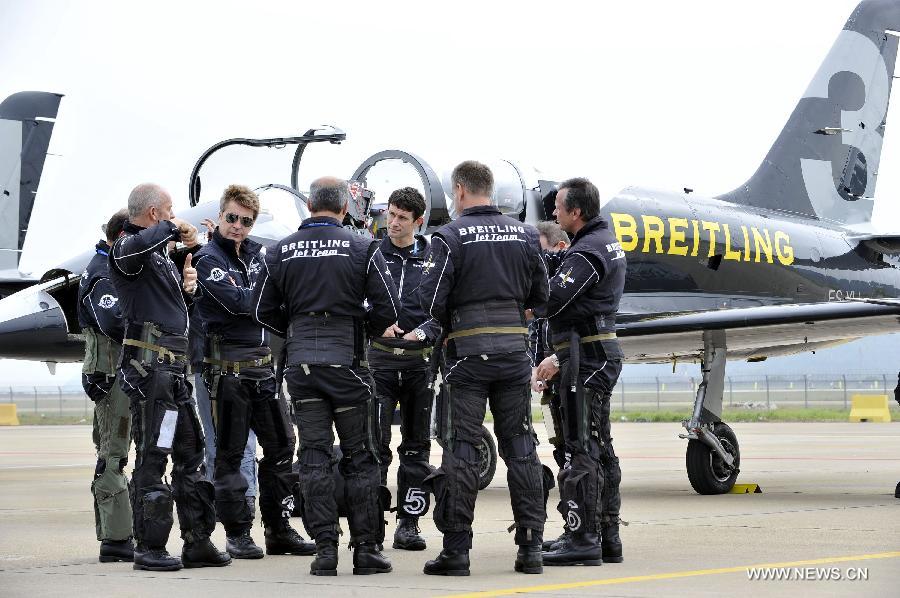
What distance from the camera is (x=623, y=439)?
26.4 meters

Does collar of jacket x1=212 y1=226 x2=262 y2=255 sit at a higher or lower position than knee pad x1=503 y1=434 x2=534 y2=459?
higher

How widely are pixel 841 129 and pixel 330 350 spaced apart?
42.5 ft

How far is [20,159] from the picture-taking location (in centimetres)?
3030

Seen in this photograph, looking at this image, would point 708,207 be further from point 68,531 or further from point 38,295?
point 68,531

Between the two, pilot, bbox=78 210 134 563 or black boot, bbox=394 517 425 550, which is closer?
pilot, bbox=78 210 134 563

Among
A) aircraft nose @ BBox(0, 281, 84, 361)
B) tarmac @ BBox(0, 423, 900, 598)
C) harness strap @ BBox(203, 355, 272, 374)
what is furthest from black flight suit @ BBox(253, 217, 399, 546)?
aircraft nose @ BBox(0, 281, 84, 361)

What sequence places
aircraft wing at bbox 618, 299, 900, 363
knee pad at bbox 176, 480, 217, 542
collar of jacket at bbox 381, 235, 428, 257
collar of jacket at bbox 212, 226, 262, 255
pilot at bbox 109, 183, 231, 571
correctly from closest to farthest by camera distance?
pilot at bbox 109, 183, 231, 571, knee pad at bbox 176, 480, 217, 542, collar of jacket at bbox 212, 226, 262, 255, collar of jacket at bbox 381, 235, 428, 257, aircraft wing at bbox 618, 299, 900, 363

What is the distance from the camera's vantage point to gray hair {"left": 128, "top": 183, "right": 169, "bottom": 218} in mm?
7336

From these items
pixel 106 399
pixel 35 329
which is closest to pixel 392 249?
pixel 106 399

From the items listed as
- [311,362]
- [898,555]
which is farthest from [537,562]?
[898,555]

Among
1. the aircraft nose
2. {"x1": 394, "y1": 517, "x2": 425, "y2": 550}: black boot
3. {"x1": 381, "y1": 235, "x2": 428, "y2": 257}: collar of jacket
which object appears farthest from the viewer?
the aircraft nose

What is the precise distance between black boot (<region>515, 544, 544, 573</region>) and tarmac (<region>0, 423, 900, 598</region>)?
95mm

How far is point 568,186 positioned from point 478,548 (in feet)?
7.75

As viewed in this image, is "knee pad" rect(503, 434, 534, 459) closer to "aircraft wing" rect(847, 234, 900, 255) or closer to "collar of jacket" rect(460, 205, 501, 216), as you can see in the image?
"collar of jacket" rect(460, 205, 501, 216)
